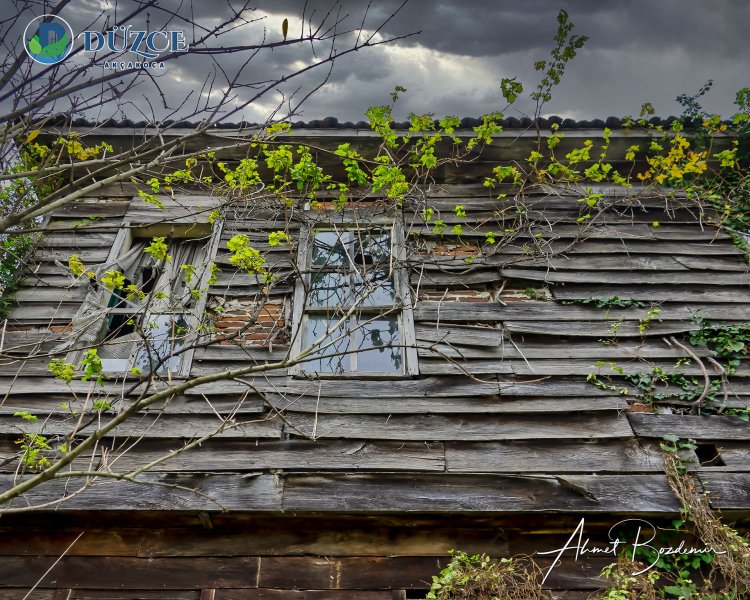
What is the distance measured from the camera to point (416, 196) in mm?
5973

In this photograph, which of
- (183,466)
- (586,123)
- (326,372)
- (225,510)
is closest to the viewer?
(225,510)

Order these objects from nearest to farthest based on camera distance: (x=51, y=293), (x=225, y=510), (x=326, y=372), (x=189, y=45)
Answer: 1. (x=189, y=45)
2. (x=225, y=510)
3. (x=326, y=372)
4. (x=51, y=293)

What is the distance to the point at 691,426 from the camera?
4090 millimetres

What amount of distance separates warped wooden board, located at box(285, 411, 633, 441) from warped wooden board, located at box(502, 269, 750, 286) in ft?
4.71

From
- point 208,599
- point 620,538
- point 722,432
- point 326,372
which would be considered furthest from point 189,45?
point 722,432

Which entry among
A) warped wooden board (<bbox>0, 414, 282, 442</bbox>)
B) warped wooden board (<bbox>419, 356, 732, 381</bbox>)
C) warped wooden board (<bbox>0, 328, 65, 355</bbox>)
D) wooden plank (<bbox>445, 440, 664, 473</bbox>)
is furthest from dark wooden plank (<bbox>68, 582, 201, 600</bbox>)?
warped wooden board (<bbox>419, 356, 732, 381</bbox>)

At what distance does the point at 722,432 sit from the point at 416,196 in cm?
352

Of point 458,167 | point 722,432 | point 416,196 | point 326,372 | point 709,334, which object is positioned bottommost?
point 722,432

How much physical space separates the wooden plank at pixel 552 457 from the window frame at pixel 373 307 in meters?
0.82

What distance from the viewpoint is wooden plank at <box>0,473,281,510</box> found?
3.72m

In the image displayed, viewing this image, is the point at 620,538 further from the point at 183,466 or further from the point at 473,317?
the point at 183,466

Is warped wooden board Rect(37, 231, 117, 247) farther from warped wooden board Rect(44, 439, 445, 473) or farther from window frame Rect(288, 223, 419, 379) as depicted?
warped wooden board Rect(44, 439, 445, 473)

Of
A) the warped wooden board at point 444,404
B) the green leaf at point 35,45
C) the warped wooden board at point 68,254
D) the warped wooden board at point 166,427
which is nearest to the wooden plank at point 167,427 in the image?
the warped wooden board at point 166,427

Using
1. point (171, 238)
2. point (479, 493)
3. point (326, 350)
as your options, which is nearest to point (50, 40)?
point (171, 238)
